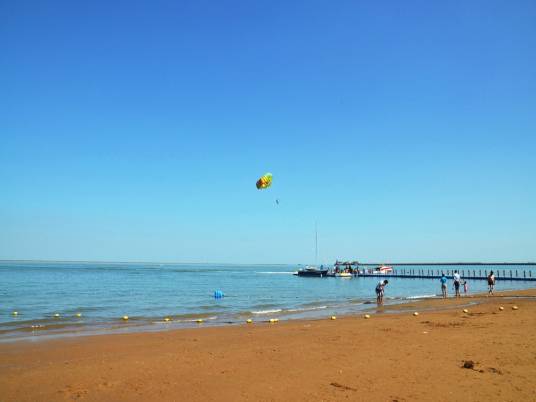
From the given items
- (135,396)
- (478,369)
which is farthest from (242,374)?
(478,369)

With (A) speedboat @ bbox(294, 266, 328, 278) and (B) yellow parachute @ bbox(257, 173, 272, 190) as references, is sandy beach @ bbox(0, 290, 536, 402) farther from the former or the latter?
(A) speedboat @ bbox(294, 266, 328, 278)

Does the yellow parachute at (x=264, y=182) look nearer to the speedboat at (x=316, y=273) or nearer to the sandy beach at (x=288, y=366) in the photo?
the sandy beach at (x=288, y=366)

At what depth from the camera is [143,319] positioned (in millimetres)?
22562

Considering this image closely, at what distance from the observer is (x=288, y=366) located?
9.53 m

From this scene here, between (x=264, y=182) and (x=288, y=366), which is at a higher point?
(x=264, y=182)

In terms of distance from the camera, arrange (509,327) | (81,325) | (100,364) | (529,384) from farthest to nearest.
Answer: (81,325) → (509,327) → (100,364) → (529,384)

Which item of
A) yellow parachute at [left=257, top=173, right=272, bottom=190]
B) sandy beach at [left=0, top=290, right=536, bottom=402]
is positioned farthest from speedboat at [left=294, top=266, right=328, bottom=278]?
sandy beach at [left=0, top=290, right=536, bottom=402]

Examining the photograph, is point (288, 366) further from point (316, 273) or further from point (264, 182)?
point (316, 273)

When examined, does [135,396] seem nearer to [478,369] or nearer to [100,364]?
[100,364]

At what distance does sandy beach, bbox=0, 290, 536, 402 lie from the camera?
7.52 m

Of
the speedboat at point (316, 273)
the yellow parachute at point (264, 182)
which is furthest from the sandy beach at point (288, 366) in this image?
the speedboat at point (316, 273)

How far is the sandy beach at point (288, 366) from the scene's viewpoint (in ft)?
24.7

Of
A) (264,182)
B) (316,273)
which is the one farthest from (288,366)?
(316,273)

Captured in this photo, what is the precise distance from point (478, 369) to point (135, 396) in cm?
638
